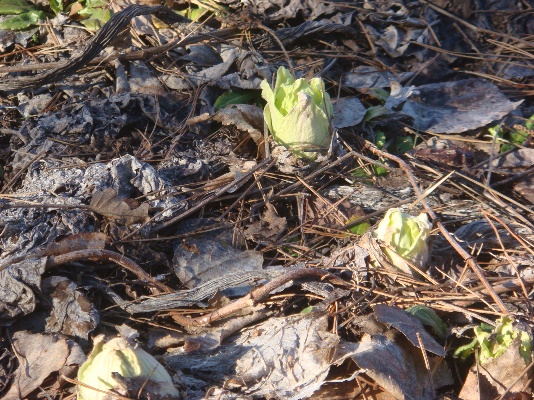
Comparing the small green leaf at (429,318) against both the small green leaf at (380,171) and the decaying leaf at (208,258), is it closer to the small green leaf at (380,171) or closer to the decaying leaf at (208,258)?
the decaying leaf at (208,258)

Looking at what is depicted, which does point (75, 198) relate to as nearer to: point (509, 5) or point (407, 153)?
point (407, 153)

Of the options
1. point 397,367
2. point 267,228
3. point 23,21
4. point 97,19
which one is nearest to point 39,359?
point 267,228

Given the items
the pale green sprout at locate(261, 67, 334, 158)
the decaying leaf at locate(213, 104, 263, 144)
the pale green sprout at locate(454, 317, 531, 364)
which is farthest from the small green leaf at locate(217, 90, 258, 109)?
the pale green sprout at locate(454, 317, 531, 364)

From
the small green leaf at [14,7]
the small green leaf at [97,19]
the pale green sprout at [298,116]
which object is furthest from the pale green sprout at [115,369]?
the small green leaf at [14,7]

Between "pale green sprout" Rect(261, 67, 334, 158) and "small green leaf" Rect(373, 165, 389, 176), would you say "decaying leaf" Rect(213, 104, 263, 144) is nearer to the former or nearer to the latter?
"pale green sprout" Rect(261, 67, 334, 158)

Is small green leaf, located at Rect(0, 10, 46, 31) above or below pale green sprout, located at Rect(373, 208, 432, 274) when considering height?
above

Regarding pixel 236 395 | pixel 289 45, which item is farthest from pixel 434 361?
pixel 289 45
